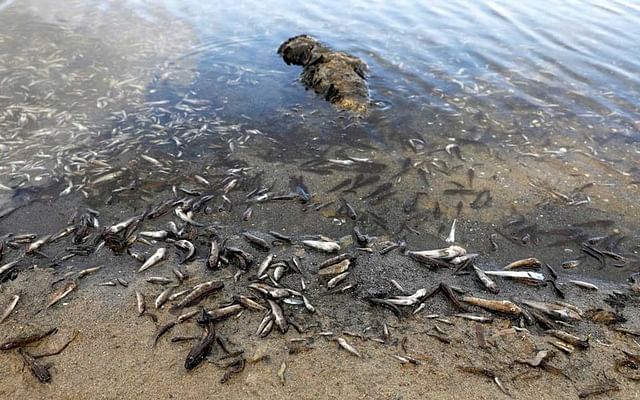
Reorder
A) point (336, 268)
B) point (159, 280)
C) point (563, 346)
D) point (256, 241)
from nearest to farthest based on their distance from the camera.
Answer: point (563, 346) < point (159, 280) < point (336, 268) < point (256, 241)

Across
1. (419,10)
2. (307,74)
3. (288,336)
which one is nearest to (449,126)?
(307,74)

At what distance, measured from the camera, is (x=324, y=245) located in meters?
5.81

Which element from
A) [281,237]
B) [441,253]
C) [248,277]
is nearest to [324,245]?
[281,237]

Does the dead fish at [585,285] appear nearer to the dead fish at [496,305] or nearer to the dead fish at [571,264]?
the dead fish at [571,264]

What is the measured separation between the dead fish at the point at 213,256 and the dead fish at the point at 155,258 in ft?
1.94

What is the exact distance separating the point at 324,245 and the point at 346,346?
1628 millimetres

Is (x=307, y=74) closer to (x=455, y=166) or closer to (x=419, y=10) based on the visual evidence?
(x=455, y=166)

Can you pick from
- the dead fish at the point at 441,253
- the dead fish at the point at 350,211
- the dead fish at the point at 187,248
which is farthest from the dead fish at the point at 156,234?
the dead fish at the point at 441,253

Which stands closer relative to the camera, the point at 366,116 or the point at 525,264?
the point at 525,264

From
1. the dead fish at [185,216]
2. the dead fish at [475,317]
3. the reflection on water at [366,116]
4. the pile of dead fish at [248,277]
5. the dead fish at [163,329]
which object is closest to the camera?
the dead fish at [163,329]

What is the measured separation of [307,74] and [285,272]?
6.72 metres

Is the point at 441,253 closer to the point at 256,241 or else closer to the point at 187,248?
the point at 256,241

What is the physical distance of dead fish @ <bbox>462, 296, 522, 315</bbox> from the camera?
4883mm

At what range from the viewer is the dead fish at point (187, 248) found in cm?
560
